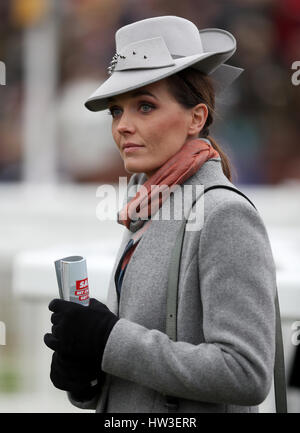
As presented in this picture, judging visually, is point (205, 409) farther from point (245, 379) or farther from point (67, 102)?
point (67, 102)

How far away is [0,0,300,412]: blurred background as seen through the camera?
22.0 ft

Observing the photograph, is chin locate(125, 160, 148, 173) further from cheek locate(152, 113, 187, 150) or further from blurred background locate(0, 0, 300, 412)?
blurred background locate(0, 0, 300, 412)

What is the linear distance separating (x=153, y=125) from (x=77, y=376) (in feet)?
2.17

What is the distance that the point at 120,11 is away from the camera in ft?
22.6

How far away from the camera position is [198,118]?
195cm

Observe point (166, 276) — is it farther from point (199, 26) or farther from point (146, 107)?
point (199, 26)

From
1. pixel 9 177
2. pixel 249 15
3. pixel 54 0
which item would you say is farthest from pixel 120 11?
pixel 9 177

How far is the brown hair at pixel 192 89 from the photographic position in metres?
1.91

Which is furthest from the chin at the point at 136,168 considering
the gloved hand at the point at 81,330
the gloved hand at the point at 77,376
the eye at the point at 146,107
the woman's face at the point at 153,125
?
the gloved hand at the point at 77,376

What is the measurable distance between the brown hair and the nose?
0.13 m

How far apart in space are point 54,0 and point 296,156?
2.72 m

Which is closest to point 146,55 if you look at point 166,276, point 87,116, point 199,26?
point 166,276

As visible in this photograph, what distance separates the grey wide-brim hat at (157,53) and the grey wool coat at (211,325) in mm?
341

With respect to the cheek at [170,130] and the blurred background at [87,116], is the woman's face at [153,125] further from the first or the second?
the blurred background at [87,116]
